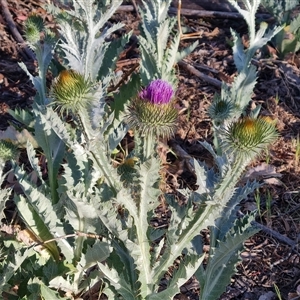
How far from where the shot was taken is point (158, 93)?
2137 millimetres

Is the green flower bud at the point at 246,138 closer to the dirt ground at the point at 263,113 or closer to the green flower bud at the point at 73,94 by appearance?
the green flower bud at the point at 73,94

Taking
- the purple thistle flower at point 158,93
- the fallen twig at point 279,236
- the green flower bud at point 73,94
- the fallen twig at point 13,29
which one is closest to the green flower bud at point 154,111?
the purple thistle flower at point 158,93

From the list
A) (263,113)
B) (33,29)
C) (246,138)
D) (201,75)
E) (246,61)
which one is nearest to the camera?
(246,138)

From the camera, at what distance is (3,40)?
4.81 m

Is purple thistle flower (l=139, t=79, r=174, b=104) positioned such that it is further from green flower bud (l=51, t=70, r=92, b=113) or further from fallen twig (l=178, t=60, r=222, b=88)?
fallen twig (l=178, t=60, r=222, b=88)

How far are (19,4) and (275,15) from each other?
2.35 m

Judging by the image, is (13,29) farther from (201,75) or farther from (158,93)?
(158,93)

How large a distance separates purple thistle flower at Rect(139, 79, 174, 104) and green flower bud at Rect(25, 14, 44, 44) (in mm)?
1171

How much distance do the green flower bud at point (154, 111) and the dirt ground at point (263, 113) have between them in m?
1.08

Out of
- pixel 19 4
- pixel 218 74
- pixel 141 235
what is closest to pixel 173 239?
pixel 141 235

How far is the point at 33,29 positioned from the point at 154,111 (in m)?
1.34

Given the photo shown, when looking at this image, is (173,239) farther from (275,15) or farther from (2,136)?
(275,15)

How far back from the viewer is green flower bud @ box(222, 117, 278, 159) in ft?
6.63

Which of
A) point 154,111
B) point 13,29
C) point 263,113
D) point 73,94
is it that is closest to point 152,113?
point 154,111
